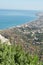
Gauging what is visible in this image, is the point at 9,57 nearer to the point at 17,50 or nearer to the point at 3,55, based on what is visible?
the point at 3,55

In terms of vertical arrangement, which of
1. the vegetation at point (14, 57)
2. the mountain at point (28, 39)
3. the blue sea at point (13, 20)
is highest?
the vegetation at point (14, 57)

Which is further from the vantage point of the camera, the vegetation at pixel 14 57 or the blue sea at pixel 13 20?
the blue sea at pixel 13 20

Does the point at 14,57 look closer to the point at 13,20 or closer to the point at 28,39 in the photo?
the point at 28,39

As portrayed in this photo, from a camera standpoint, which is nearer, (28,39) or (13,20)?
(28,39)

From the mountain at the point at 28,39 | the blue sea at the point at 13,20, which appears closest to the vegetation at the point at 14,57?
the mountain at the point at 28,39

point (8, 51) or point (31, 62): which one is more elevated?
point (8, 51)

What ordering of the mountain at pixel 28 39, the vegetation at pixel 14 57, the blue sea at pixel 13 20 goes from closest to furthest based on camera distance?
the vegetation at pixel 14 57 < the mountain at pixel 28 39 < the blue sea at pixel 13 20

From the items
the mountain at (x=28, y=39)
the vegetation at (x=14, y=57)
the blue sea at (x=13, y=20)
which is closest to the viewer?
the vegetation at (x=14, y=57)

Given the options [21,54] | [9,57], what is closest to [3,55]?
[9,57]

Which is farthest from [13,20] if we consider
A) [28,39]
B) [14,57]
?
[14,57]

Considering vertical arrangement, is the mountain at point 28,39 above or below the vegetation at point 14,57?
below

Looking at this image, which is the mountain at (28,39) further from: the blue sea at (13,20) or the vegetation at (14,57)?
the blue sea at (13,20)
